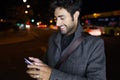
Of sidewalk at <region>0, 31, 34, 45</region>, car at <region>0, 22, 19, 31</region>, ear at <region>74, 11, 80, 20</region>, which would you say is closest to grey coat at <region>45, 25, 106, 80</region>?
ear at <region>74, 11, 80, 20</region>

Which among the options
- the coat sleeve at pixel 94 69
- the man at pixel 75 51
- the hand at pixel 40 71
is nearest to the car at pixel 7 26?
the man at pixel 75 51

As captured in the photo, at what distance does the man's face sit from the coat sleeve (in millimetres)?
254

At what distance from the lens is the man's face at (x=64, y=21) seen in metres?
2.75

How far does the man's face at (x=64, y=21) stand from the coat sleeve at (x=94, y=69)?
254 mm

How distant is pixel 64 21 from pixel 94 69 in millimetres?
488

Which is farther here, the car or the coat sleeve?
the car

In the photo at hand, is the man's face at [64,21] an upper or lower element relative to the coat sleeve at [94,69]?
upper

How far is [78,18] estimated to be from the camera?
2.88 metres

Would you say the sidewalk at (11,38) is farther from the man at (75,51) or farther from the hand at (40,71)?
the hand at (40,71)

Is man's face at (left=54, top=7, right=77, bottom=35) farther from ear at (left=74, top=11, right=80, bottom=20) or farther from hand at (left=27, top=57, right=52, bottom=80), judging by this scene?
hand at (left=27, top=57, right=52, bottom=80)

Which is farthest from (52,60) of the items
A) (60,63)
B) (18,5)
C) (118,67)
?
(18,5)

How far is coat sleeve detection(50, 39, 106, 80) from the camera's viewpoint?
2.58 meters

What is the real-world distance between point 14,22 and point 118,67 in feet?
150

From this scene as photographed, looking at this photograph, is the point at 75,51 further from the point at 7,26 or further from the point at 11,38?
the point at 7,26
